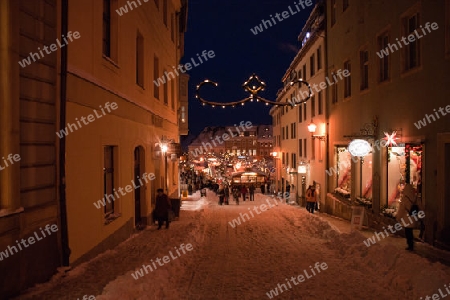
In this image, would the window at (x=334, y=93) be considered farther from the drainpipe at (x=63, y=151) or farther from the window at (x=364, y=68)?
the drainpipe at (x=63, y=151)

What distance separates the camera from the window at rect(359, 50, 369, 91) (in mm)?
16062

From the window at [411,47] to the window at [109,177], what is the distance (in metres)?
8.60

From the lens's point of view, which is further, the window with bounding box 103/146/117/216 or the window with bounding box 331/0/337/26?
the window with bounding box 331/0/337/26

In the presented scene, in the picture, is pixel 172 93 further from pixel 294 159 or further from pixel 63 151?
pixel 294 159

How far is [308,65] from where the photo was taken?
28.1 metres

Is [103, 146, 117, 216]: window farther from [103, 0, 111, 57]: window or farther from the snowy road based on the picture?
[103, 0, 111, 57]: window

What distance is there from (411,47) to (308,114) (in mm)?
17232

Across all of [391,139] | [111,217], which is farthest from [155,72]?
[391,139]

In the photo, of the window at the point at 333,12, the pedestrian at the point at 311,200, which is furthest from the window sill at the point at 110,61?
the window at the point at 333,12

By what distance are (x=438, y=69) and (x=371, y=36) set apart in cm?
529

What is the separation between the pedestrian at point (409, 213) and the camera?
9992mm

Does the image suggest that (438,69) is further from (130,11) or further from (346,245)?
(130,11)

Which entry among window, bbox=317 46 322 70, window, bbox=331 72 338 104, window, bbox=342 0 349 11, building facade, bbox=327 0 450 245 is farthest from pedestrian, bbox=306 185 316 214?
window, bbox=342 0 349 11

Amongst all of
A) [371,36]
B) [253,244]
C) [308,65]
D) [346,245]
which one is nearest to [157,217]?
[253,244]
